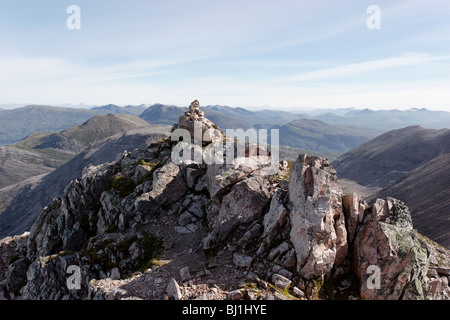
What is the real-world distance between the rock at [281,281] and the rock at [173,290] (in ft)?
24.0

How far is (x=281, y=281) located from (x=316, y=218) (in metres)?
5.99

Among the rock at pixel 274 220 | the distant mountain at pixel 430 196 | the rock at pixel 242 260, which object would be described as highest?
the rock at pixel 274 220

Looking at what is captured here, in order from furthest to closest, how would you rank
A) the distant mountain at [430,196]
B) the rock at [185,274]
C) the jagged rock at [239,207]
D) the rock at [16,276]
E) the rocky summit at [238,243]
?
the distant mountain at [430,196] → the rock at [16,276] → the jagged rock at [239,207] → the rock at [185,274] → the rocky summit at [238,243]

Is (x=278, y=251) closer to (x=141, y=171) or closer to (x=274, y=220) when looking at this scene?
(x=274, y=220)

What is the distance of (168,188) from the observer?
33.6 m

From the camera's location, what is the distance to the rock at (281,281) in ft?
62.0

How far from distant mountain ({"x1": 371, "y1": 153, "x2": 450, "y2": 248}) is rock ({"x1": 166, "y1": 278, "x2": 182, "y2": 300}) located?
10872 cm

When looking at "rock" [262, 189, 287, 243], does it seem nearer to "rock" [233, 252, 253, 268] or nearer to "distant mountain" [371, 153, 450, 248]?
"rock" [233, 252, 253, 268]

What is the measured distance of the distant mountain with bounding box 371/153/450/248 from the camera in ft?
351

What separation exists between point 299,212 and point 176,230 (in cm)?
1463

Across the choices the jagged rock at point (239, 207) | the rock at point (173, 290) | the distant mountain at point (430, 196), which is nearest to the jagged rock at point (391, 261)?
the jagged rock at point (239, 207)

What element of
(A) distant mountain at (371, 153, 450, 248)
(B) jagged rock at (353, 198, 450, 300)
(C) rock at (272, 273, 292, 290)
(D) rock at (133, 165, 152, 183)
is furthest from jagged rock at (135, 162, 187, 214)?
(A) distant mountain at (371, 153, 450, 248)

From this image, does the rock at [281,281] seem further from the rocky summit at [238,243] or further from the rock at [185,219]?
the rock at [185,219]

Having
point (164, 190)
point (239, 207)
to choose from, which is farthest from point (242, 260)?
point (164, 190)
